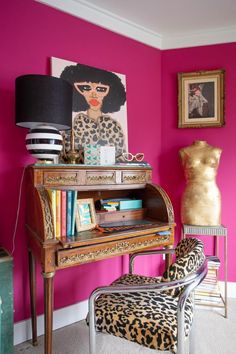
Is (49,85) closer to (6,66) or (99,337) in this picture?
(6,66)

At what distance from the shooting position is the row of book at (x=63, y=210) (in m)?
1.57

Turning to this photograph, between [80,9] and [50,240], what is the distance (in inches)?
69.6

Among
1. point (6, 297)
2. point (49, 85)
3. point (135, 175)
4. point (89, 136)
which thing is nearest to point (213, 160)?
point (135, 175)

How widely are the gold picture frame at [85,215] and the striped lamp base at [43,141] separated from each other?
385 millimetres

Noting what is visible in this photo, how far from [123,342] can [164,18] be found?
2609mm

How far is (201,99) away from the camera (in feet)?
8.32

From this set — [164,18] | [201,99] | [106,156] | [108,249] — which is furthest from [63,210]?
[164,18]

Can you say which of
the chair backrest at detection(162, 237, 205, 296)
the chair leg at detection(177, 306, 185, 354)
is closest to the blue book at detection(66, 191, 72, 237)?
the chair backrest at detection(162, 237, 205, 296)

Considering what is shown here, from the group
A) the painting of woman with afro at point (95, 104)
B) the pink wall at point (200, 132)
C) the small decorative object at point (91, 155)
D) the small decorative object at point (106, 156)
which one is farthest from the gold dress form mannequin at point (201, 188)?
the small decorative object at point (91, 155)

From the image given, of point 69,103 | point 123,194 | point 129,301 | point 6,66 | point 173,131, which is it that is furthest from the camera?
point 173,131

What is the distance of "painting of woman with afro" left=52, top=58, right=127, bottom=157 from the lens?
6.68ft

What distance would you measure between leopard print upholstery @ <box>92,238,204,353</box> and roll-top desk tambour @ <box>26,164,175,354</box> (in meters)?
0.28

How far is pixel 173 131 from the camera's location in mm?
2664

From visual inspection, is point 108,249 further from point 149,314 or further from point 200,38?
point 200,38
